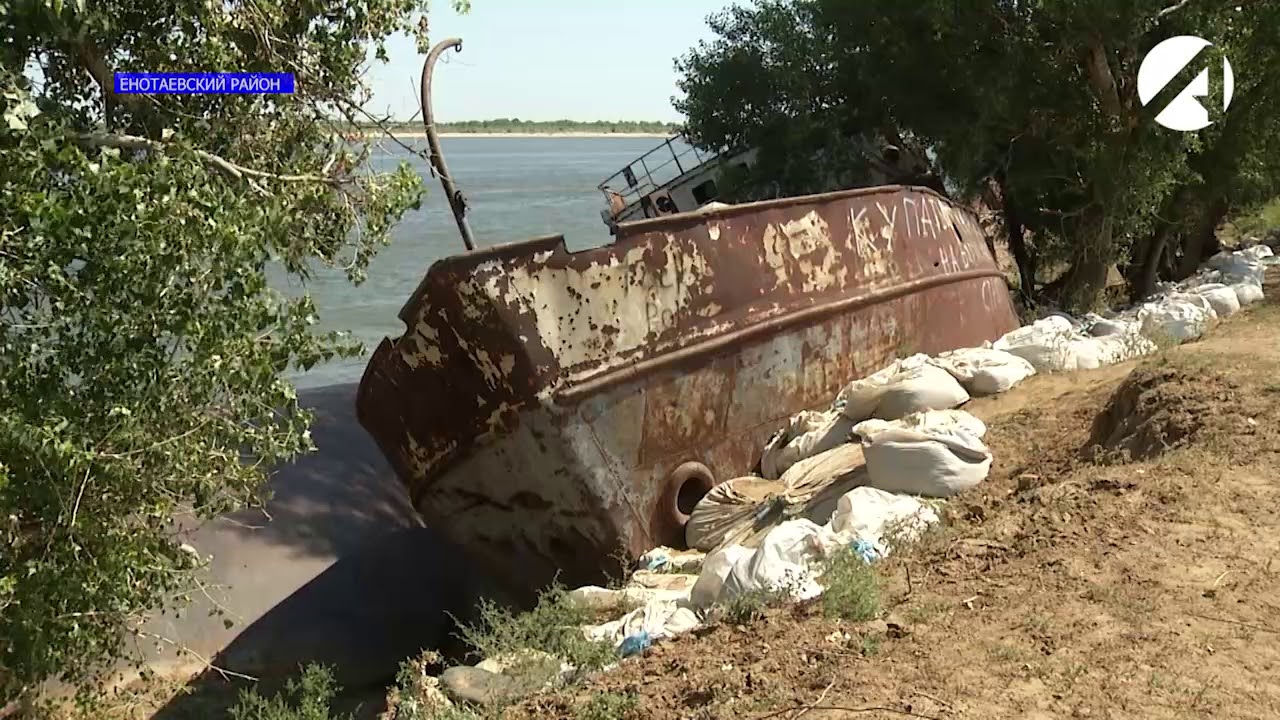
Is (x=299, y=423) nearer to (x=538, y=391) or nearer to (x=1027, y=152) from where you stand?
(x=538, y=391)

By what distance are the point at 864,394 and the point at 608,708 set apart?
3402 millimetres

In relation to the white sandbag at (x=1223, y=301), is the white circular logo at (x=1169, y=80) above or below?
above

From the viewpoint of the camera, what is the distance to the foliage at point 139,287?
11.7 ft

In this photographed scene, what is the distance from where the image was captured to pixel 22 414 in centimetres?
362

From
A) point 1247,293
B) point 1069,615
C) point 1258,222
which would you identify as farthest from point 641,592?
point 1258,222

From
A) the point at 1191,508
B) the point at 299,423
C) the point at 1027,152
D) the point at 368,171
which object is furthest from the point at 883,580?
the point at 1027,152

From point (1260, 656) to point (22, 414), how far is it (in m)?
3.93

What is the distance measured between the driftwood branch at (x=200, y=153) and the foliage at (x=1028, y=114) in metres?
8.16

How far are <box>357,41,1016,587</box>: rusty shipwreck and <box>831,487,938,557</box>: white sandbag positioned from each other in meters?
1.20

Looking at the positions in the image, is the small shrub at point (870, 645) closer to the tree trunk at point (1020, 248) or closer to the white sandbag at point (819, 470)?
the white sandbag at point (819, 470)

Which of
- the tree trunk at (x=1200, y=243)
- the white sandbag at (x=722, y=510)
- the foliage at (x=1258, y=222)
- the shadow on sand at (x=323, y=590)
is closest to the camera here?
the white sandbag at (x=722, y=510)

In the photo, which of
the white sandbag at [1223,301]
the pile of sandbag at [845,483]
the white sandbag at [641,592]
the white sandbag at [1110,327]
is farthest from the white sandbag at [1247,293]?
the white sandbag at [641,592]

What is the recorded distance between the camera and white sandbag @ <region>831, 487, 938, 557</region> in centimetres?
445

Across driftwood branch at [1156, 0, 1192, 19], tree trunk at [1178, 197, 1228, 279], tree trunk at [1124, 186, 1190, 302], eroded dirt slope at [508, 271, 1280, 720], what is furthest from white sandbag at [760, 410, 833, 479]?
tree trunk at [1178, 197, 1228, 279]
